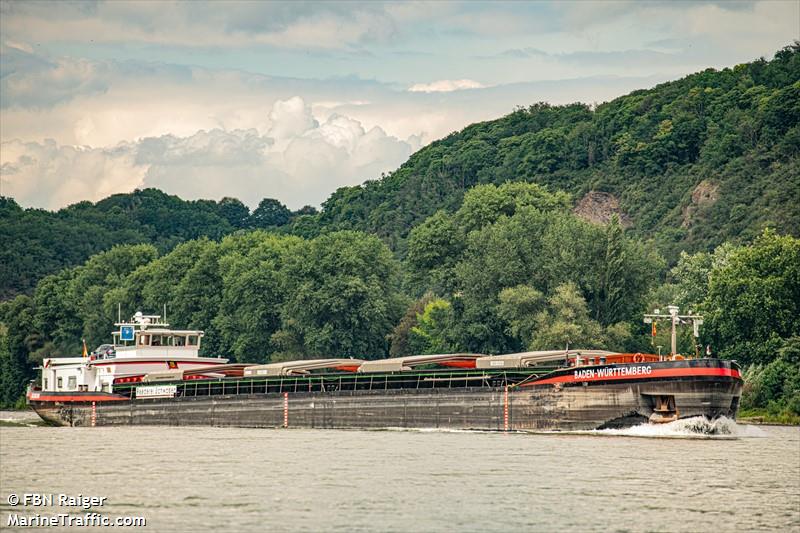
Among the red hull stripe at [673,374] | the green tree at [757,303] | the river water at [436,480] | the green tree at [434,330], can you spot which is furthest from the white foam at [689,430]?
the green tree at [434,330]

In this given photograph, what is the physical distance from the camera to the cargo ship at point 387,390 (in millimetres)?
68125

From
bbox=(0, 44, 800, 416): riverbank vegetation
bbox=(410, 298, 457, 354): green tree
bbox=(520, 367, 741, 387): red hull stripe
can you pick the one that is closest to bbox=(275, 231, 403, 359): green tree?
bbox=(0, 44, 800, 416): riverbank vegetation

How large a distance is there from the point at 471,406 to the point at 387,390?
6.86m

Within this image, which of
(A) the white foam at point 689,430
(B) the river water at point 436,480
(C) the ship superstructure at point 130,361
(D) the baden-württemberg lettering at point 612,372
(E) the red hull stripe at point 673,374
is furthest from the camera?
(C) the ship superstructure at point 130,361

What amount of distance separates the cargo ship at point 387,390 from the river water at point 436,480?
1.95 m

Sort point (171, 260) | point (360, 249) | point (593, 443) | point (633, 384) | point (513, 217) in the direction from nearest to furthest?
point (593, 443) < point (633, 384) < point (513, 217) < point (360, 249) < point (171, 260)

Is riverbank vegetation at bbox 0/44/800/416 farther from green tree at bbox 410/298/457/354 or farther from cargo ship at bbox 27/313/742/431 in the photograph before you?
cargo ship at bbox 27/313/742/431

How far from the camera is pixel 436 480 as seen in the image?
50438 millimetres

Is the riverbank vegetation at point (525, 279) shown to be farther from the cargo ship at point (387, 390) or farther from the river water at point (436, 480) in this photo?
the river water at point (436, 480)

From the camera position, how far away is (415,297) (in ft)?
541

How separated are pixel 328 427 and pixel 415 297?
81.8 metres

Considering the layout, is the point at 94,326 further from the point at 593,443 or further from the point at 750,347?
the point at 593,443

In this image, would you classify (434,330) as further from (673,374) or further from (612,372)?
(673,374)

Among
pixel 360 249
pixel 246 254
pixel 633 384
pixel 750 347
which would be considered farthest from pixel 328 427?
pixel 246 254
